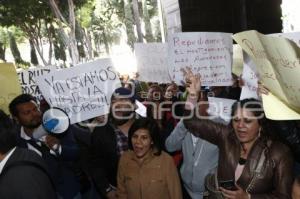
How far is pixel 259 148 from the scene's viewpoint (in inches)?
97.5

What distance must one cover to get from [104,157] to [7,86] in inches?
56.8

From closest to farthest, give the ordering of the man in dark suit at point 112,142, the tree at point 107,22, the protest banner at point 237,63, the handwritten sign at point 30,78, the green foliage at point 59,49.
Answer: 1. the man in dark suit at point 112,142
2. the protest banner at point 237,63
3. the handwritten sign at point 30,78
4. the green foliage at point 59,49
5. the tree at point 107,22

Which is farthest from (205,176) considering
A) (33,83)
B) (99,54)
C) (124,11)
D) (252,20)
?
(99,54)

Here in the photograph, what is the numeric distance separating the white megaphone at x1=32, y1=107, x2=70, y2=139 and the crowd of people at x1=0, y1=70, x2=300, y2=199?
0.06 meters

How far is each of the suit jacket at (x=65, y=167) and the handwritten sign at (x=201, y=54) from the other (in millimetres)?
1018

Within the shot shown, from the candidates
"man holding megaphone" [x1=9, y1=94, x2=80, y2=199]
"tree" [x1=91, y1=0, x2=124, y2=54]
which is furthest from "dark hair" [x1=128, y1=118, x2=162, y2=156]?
"tree" [x1=91, y1=0, x2=124, y2=54]

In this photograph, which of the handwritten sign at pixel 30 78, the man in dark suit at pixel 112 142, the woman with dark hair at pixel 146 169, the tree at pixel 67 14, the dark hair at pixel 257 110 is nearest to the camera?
the dark hair at pixel 257 110

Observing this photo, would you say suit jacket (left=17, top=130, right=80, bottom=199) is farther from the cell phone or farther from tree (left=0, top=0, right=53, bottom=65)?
tree (left=0, top=0, right=53, bottom=65)

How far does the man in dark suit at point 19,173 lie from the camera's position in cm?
217

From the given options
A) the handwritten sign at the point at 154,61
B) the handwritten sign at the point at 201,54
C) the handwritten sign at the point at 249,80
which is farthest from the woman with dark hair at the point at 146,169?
the handwritten sign at the point at 154,61

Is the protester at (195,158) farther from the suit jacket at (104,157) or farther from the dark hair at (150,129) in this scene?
the suit jacket at (104,157)

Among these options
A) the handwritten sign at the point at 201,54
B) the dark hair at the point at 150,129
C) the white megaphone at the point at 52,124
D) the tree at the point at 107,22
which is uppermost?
the tree at the point at 107,22

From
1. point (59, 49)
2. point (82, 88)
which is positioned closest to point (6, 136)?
point (82, 88)

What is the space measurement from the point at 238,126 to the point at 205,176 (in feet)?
2.02
